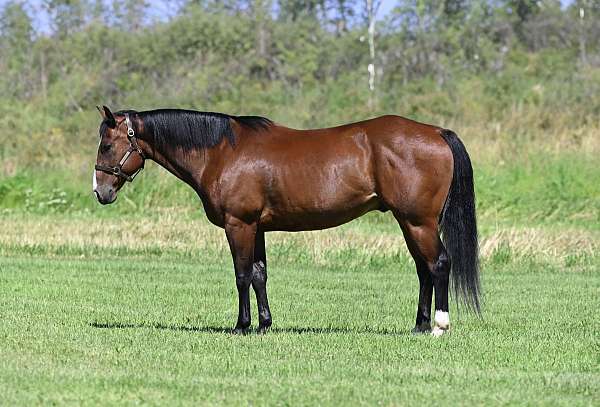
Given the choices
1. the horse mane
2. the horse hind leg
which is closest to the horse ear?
the horse mane

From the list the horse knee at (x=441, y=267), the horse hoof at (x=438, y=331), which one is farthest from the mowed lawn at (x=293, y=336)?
the horse knee at (x=441, y=267)

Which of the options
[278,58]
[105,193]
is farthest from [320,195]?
[278,58]

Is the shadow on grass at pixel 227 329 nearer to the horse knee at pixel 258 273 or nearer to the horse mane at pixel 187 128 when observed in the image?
the horse knee at pixel 258 273

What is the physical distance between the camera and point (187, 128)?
35.5 feet

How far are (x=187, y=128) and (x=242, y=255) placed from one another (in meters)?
1.31

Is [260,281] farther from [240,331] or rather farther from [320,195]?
[320,195]

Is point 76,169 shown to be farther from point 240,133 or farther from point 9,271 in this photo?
point 240,133

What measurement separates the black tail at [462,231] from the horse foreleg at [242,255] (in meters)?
1.81

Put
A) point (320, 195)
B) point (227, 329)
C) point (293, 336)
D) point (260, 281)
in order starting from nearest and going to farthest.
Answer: point (293, 336), point (320, 195), point (260, 281), point (227, 329)

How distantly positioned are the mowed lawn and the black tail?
1.52ft

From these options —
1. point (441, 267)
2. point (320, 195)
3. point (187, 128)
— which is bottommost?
point (441, 267)

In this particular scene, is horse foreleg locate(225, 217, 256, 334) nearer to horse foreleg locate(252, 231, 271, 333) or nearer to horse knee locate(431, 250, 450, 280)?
horse foreleg locate(252, 231, 271, 333)

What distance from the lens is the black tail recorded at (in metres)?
10.6

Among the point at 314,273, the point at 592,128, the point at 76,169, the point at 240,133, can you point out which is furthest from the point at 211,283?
the point at 592,128
